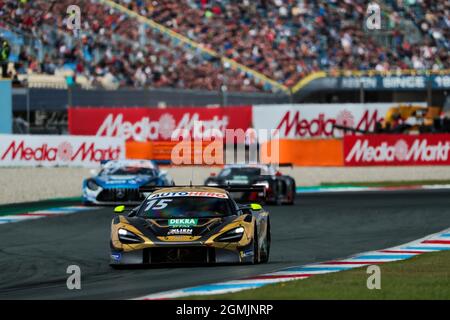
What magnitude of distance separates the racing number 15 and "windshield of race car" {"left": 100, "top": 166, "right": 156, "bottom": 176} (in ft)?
38.8

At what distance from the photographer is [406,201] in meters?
28.1

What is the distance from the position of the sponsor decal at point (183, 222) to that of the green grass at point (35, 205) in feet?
37.1

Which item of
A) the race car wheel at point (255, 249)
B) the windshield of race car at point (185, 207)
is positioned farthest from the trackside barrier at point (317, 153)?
the race car wheel at point (255, 249)

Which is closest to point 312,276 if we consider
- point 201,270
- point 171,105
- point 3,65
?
point 201,270

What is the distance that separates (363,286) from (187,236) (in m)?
3.27

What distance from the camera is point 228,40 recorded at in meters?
48.4

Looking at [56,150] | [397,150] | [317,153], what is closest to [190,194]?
[56,150]

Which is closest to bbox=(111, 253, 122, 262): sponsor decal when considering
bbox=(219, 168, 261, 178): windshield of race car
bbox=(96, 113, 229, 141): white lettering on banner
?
bbox=(219, 168, 261, 178): windshield of race car

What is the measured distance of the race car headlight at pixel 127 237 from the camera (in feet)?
46.4

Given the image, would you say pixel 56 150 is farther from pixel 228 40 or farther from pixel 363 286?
pixel 363 286

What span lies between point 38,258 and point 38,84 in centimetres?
2498

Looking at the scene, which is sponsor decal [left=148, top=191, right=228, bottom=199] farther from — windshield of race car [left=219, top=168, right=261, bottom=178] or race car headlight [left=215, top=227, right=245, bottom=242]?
windshield of race car [left=219, top=168, right=261, bottom=178]

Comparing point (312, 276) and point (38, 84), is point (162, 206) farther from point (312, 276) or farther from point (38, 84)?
point (38, 84)

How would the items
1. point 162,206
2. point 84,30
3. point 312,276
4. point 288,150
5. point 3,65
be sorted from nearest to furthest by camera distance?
point 312,276 → point 162,206 → point 3,65 → point 288,150 → point 84,30
